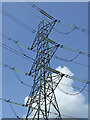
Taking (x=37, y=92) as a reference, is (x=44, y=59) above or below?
above

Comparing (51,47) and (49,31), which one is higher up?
(49,31)

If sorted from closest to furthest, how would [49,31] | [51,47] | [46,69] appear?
[46,69], [51,47], [49,31]

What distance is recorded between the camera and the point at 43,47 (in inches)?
800

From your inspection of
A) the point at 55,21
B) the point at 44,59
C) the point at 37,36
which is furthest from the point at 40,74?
the point at 55,21

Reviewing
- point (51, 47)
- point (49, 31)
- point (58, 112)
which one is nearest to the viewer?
point (58, 112)

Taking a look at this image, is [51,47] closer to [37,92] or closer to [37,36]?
[37,36]

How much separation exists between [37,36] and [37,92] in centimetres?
790

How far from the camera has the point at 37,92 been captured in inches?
685

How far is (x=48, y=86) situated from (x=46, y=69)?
6.59 feet

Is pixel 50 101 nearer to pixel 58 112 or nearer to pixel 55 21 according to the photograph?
pixel 58 112

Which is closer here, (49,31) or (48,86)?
(48,86)

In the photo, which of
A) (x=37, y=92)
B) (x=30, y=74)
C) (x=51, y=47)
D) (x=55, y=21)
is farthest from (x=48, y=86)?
(x=55, y=21)

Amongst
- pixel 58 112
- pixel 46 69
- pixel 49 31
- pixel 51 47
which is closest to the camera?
pixel 58 112

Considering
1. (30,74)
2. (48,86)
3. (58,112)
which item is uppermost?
(30,74)
